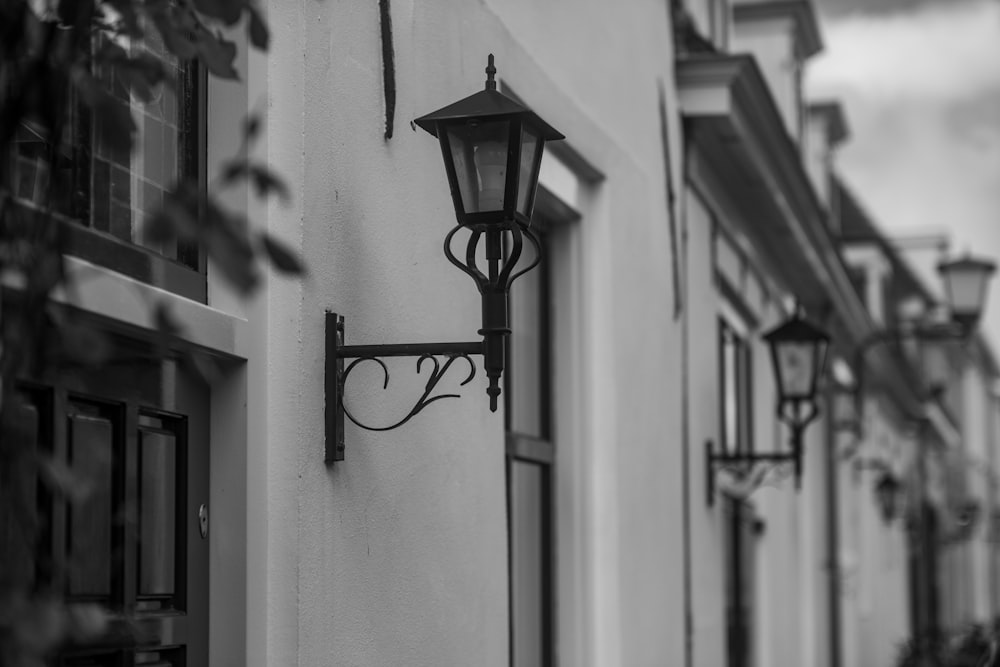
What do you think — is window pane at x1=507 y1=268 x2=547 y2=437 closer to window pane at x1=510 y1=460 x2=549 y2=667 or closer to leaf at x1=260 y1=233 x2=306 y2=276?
window pane at x1=510 y1=460 x2=549 y2=667

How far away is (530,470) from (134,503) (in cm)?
285

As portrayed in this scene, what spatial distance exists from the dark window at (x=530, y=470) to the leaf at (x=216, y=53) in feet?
10.4

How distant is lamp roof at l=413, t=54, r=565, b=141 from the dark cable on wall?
414 mm

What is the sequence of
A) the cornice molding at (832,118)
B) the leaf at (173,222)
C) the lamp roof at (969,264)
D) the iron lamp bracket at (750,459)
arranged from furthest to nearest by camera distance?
the cornice molding at (832,118) → the lamp roof at (969,264) → the iron lamp bracket at (750,459) → the leaf at (173,222)

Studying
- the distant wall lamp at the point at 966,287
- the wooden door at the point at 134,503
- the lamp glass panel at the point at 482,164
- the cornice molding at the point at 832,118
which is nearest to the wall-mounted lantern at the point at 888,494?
the distant wall lamp at the point at 966,287

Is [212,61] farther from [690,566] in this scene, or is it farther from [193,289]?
[690,566]

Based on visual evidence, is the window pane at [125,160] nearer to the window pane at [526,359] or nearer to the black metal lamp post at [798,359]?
the window pane at [526,359]

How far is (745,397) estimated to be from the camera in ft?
36.2

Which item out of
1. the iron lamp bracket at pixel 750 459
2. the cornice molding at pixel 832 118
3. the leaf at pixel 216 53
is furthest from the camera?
the cornice molding at pixel 832 118

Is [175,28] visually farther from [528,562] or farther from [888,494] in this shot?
[888,494]

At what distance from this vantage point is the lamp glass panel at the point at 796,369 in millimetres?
8852

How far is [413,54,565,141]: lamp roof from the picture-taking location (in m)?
3.62

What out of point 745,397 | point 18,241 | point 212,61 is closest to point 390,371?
point 212,61

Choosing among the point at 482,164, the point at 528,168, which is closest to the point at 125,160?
the point at 482,164
